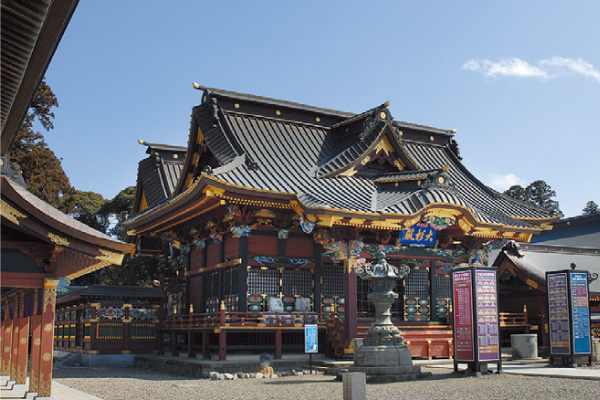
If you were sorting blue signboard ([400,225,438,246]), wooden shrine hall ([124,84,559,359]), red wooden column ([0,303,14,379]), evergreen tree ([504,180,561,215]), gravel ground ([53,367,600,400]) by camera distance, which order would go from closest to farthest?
gravel ground ([53,367,600,400]), red wooden column ([0,303,14,379]), wooden shrine hall ([124,84,559,359]), blue signboard ([400,225,438,246]), evergreen tree ([504,180,561,215])

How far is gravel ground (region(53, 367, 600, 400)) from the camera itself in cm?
1334

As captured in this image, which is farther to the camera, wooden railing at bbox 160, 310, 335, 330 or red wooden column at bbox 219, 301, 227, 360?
wooden railing at bbox 160, 310, 335, 330

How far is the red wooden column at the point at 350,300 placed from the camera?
70.2ft

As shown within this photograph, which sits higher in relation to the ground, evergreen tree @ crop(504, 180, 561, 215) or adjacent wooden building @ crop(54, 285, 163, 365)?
evergreen tree @ crop(504, 180, 561, 215)

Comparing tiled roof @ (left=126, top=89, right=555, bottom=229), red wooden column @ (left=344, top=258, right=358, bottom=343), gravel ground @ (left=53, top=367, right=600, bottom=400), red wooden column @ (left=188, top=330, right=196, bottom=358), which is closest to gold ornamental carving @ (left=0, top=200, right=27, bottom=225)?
gravel ground @ (left=53, top=367, right=600, bottom=400)

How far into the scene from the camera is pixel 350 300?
21641 millimetres

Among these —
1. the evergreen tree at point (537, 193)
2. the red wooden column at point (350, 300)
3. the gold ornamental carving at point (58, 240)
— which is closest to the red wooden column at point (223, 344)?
the red wooden column at point (350, 300)

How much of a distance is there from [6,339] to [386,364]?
898cm

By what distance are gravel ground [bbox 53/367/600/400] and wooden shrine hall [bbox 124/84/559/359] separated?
11.0ft

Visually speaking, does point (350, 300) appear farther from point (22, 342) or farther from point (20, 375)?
point (22, 342)

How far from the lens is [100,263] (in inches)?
452

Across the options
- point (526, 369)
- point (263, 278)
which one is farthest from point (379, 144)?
point (526, 369)

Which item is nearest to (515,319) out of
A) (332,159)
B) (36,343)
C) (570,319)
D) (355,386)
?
(570,319)

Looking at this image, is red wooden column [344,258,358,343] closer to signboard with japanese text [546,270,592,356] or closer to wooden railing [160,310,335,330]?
wooden railing [160,310,335,330]
